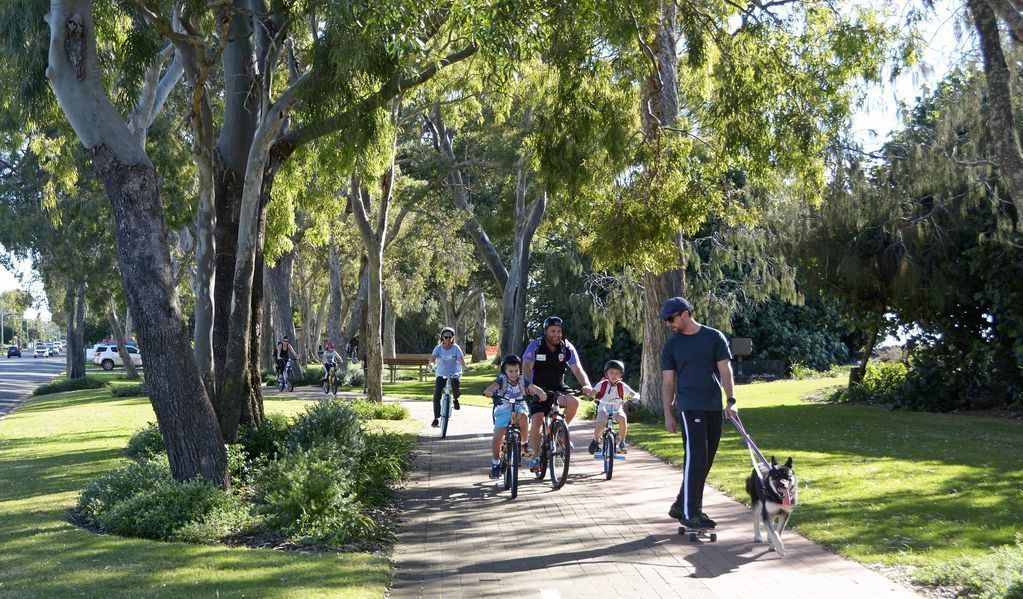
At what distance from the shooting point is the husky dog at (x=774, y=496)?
7629 millimetres

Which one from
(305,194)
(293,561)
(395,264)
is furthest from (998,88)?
(395,264)

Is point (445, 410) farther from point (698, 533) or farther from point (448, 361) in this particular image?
point (698, 533)

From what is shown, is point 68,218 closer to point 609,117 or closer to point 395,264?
point 395,264

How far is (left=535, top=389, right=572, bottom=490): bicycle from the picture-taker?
1141 cm

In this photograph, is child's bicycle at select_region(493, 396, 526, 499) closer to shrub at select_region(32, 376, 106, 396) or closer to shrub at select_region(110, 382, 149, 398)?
shrub at select_region(110, 382, 149, 398)

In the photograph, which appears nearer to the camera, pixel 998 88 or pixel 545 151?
pixel 998 88

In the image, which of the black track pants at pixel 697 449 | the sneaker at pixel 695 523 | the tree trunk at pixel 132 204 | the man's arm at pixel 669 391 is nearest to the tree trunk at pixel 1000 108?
the black track pants at pixel 697 449

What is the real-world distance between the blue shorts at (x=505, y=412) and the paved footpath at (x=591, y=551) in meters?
0.81

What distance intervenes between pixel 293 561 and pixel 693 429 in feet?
11.3

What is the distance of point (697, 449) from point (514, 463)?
3.16m

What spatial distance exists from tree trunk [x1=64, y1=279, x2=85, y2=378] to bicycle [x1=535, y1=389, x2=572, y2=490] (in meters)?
29.5

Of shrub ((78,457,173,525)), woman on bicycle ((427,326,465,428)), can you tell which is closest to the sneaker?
shrub ((78,457,173,525))

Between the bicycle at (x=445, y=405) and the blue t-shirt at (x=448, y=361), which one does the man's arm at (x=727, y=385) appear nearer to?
the blue t-shirt at (x=448, y=361)

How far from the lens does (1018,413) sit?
72.2ft
